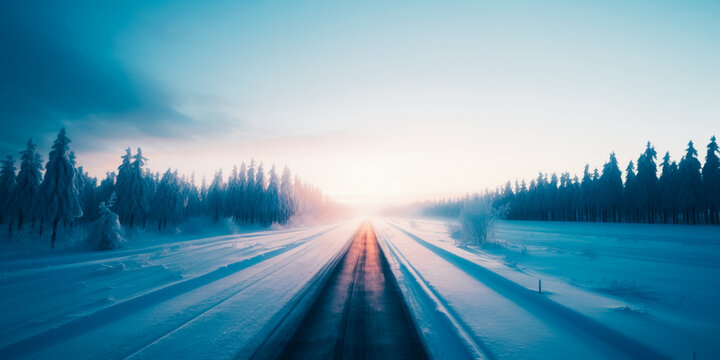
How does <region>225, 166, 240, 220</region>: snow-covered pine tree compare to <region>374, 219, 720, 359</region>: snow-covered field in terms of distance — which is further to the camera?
<region>225, 166, 240, 220</region>: snow-covered pine tree

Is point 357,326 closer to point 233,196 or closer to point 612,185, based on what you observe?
point 233,196

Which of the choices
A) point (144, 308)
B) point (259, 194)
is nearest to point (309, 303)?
point (144, 308)

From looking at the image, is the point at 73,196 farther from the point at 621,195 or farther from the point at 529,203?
the point at 529,203

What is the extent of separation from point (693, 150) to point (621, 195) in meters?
15.2

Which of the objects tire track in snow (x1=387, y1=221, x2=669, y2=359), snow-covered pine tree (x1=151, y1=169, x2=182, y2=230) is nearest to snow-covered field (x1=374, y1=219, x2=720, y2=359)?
tire track in snow (x1=387, y1=221, x2=669, y2=359)

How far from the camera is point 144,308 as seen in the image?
6.52 metres

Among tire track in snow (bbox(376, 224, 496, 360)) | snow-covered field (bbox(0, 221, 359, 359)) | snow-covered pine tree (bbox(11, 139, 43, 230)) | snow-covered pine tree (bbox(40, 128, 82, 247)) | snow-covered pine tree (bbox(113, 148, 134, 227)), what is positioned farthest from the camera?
snow-covered pine tree (bbox(113, 148, 134, 227))

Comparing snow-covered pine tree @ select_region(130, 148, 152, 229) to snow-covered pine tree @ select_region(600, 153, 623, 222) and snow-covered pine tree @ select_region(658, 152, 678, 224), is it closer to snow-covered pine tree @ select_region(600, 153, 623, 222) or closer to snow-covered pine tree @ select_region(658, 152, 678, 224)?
snow-covered pine tree @ select_region(658, 152, 678, 224)

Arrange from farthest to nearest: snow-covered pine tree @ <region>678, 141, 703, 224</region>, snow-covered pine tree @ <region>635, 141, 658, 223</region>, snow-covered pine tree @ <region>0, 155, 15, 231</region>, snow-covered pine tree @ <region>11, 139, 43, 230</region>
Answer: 1. snow-covered pine tree @ <region>635, 141, 658, 223</region>
2. snow-covered pine tree @ <region>678, 141, 703, 224</region>
3. snow-covered pine tree @ <region>0, 155, 15, 231</region>
4. snow-covered pine tree @ <region>11, 139, 43, 230</region>

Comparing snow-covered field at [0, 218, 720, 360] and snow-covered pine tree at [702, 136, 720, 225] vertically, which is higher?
snow-covered pine tree at [702, 136, 720, 225]

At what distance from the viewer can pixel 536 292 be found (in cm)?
737

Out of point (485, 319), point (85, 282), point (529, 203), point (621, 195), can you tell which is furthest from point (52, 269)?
point (529, 203)

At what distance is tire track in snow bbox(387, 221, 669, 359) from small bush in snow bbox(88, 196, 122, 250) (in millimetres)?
22518

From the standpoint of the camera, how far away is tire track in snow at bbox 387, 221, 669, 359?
448 centimetres
